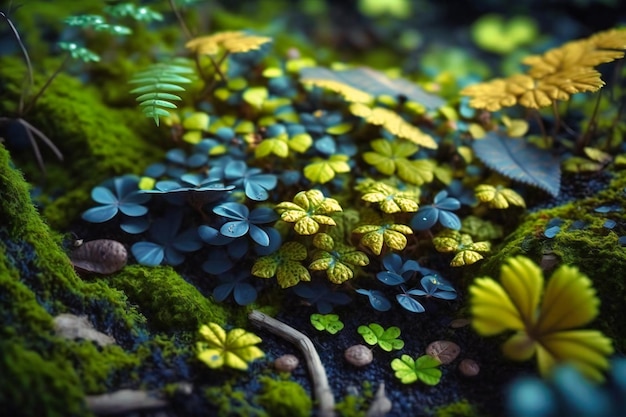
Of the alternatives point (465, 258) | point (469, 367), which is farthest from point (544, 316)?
point (465, 258)

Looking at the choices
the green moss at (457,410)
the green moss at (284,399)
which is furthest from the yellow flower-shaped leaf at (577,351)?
the green moss at (284,399)

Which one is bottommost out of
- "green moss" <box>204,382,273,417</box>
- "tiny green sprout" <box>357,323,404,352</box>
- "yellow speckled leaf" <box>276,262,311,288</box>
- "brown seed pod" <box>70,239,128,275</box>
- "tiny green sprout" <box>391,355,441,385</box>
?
"tiny green sprout" <box>357,323,404,352</box>

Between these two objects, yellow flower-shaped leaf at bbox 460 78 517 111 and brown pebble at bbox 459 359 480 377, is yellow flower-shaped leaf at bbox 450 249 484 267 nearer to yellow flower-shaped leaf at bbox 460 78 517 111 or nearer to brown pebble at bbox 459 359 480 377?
brown pebble at bbox 459 359 480 377

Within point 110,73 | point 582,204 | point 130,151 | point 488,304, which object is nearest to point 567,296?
point 488,304

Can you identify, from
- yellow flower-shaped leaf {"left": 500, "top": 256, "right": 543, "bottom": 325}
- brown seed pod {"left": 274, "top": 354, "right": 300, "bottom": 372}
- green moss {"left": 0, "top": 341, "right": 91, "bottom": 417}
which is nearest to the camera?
green moss {"left": 0, "top": 341, "right": 91, "bottom": 417}

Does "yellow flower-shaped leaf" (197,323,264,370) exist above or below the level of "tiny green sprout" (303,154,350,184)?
below

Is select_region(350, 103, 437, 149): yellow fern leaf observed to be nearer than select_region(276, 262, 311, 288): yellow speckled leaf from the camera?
No

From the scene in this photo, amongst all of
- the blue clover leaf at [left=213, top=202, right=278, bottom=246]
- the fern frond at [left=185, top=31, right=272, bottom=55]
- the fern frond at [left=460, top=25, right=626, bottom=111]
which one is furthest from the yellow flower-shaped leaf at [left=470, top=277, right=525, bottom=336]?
the fern frond at [left=185, top=31, right=272, bottom=55]
